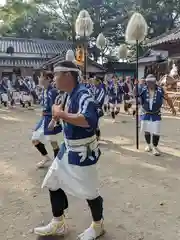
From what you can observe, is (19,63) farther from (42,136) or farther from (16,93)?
(42,136)

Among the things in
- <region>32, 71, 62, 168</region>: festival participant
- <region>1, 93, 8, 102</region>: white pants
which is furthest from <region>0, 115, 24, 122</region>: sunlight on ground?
<region>32, 71, 62, 168</region>: festival participant

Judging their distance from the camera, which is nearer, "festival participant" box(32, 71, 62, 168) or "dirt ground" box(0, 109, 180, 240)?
"dirt ground" box(0, 109, 180, 240)

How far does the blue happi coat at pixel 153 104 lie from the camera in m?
6.89

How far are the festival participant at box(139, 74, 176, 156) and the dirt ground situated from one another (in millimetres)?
473

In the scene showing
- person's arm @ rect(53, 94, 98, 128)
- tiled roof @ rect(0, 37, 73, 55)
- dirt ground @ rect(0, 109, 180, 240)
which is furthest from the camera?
tiled roof @ rect(0, 37, 73, 55)

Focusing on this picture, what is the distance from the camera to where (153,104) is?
271 inches

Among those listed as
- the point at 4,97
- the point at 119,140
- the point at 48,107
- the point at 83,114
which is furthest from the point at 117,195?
the point at 4,97

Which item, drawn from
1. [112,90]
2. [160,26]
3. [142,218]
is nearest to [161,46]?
[112,90]

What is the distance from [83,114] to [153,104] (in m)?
4.19

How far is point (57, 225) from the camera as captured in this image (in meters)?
3.40

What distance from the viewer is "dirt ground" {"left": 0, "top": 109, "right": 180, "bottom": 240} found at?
3695mm

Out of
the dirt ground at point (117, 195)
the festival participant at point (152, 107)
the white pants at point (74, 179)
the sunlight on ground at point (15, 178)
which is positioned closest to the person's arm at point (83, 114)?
the white pants at point (74, 179)

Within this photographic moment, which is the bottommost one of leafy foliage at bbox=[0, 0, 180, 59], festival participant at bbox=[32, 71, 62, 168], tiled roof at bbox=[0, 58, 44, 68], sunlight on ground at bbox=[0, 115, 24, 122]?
sunlight on ground at bbox=[0, 115, 24, 122]

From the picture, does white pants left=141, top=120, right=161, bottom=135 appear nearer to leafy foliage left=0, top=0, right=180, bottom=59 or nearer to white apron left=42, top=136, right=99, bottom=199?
white apron left=42, top=136, right=99, bottom=199
